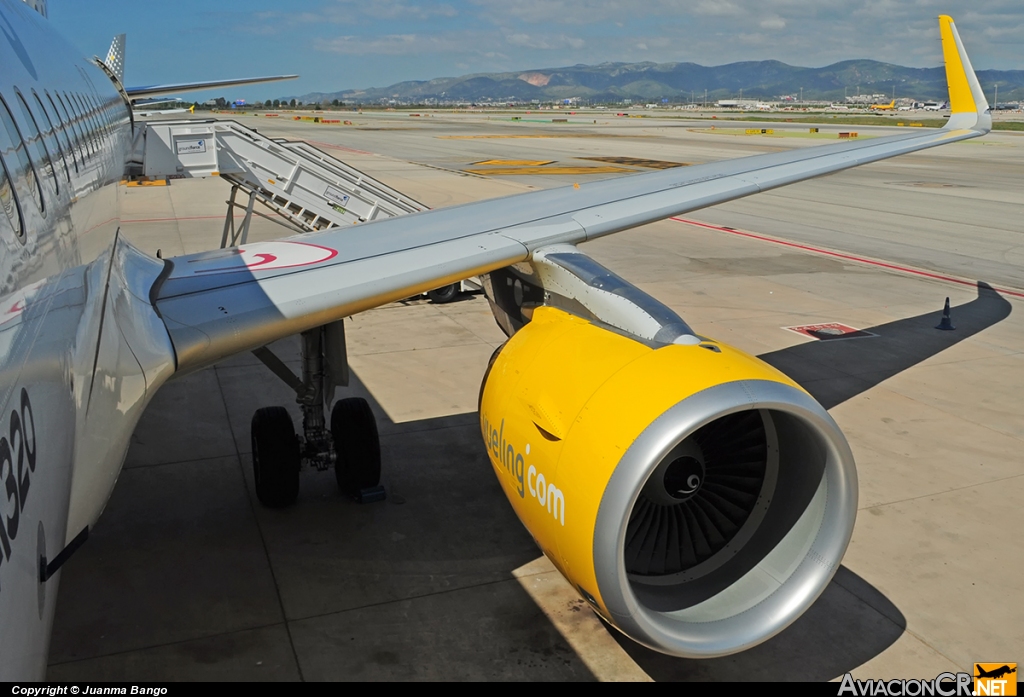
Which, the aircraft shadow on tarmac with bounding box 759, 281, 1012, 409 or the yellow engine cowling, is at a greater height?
the yellow engine cowling

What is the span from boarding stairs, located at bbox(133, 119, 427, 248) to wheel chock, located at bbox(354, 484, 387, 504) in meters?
6.76

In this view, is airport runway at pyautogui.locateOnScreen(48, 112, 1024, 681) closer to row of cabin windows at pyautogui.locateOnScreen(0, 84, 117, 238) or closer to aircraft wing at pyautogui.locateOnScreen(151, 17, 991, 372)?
aircraft wing at pyautogui.locateOnScreen(151, 17, 991, 372)

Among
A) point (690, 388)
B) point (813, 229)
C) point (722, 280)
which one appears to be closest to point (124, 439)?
point (690, 388)

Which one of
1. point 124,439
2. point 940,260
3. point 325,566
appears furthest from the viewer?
point 940,260

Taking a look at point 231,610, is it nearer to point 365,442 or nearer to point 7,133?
point 365,442

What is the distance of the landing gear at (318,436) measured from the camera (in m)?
6.72

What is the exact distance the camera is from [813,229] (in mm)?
21484

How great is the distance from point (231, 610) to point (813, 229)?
61.9 ft

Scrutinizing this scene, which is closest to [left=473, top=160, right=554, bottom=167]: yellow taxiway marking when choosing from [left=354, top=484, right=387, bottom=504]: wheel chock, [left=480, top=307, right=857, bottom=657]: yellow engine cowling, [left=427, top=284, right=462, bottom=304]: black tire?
[left=427, top=284, right=462, bottom=304]: black tire

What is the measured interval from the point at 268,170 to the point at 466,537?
8.49 meters

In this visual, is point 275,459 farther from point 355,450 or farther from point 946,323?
point 946,323

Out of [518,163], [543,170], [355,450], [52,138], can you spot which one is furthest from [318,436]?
[518,163]

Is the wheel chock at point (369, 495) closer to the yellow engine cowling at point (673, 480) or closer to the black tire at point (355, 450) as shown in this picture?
the black tire at point (355, 450)

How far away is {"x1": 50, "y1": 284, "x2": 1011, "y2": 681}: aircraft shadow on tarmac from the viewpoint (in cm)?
499
